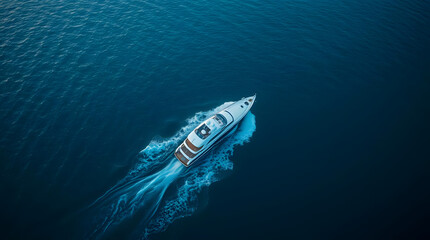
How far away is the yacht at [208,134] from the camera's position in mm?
37375

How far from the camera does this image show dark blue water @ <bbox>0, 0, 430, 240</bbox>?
111 feet

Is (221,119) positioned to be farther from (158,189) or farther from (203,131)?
(158,189)

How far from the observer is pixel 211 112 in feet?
151

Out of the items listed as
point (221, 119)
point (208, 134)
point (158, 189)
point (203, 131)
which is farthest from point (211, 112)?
point (158, 189)

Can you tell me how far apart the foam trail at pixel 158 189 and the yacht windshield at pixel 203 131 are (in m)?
3.99

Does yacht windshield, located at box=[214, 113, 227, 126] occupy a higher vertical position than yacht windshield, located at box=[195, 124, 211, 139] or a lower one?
higher

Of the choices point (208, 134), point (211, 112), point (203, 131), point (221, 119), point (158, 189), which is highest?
point (221, 119)

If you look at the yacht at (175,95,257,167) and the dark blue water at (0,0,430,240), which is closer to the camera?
the dark blue water at (0,0,430,240)

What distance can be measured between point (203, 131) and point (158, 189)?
11.3 metres

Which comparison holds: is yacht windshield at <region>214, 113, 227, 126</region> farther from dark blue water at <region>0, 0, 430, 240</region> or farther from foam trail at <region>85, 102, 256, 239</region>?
dark blue water at <region>0, 0, 430, 240</region>

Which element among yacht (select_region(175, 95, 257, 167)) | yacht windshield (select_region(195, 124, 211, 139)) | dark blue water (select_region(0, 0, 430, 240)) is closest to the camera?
dark blue water (select_region(0, 0, 430, 240))

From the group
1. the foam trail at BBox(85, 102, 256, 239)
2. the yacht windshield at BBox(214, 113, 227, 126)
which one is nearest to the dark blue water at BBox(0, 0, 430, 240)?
the foam trail at BBox(85, 102, 256, 239)

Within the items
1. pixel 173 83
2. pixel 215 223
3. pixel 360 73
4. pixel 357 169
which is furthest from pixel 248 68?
pixel 215 223

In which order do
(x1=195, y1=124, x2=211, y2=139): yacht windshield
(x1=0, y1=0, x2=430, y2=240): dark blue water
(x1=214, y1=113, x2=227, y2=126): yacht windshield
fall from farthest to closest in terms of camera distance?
1. (x1=214, y1=113, x2=227, y2=126): yacht windshield
2. (x1=195, y1=124, x2=211, y2=139): yacht windshield
3. (x1=0, y1=0, x2=430, y2=240): dark blue water
